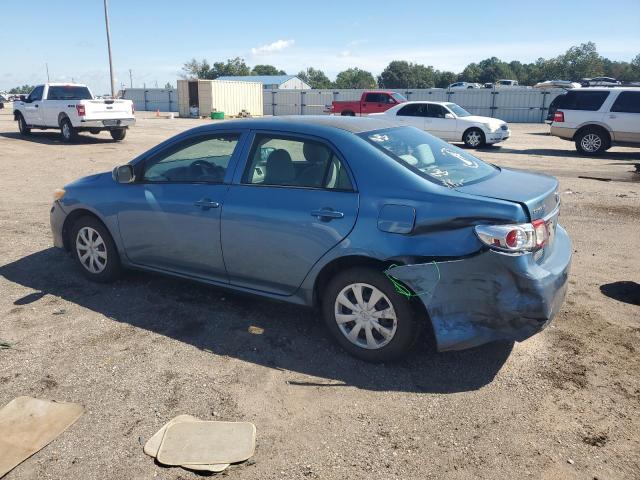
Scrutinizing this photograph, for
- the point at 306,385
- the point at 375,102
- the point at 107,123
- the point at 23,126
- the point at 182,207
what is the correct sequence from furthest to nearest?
the point at 375,102
the point at 23,126
the point at 107,123
the point at 182,207
the point at 306,385

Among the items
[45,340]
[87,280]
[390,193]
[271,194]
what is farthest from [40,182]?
[390,193]

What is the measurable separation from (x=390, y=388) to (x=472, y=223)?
46.0 inches

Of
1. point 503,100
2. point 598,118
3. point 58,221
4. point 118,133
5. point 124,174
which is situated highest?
point 503,100

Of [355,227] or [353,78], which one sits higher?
[353,78]

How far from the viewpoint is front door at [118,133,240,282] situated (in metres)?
4.22

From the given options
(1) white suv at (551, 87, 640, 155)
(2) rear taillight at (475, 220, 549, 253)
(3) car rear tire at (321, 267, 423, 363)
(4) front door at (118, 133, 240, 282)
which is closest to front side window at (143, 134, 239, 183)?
(4) front door at (118, 133, 240, 282)

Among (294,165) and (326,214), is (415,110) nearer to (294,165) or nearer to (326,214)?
(294,165)

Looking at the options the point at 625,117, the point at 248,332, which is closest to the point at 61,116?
the point at 248,332

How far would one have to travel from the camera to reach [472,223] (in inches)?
126

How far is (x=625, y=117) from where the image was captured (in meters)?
14.8

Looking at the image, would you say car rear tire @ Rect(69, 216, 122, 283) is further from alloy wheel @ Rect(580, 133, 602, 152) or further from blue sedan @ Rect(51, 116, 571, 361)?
alloy wheel @ Rect(580, 133, 602, 152)

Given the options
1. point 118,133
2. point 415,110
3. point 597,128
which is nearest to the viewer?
point 597,128

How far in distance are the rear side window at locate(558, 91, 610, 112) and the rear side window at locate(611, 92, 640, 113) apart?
37 centimetres

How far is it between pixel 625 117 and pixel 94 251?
14876mm
